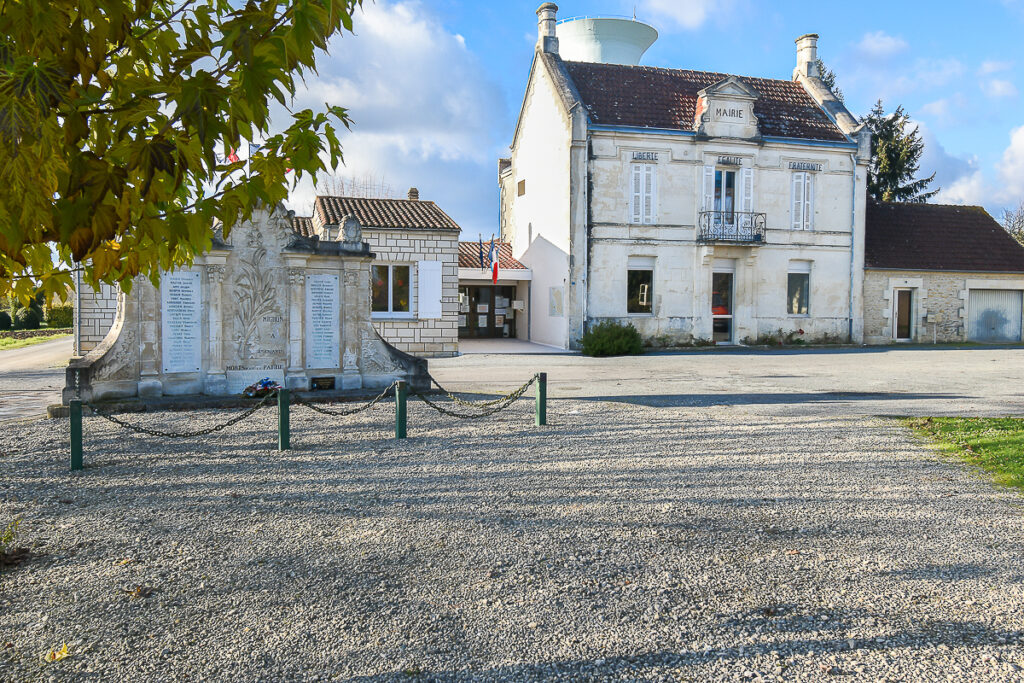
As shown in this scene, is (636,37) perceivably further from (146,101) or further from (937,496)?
(146,101)

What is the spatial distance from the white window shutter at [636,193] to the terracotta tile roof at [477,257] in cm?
512

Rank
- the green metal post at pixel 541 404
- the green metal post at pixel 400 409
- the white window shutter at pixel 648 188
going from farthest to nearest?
the white window shutter at pixel 648 188, the green metal post at pixel 541 404, the green metal post at pixel 400 409

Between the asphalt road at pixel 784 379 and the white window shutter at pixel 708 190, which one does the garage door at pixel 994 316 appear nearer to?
the asphalt road at pixel 784 379

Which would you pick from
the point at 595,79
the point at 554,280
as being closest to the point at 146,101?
the point at 554,280

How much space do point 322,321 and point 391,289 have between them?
912 cm

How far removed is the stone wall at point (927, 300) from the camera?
85.3 feet

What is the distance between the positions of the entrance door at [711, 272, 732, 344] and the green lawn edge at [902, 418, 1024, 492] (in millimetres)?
15317

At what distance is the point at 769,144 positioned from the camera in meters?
24.4

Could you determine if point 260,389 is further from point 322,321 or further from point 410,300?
point 410,300

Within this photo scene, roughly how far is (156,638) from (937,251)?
29.7 m

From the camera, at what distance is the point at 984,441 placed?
7945mm

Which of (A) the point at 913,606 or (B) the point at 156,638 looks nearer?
(B) the point at 156,638

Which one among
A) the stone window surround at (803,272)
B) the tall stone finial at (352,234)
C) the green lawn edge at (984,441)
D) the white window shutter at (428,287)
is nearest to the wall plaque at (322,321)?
the tall stone finial at (352,234)

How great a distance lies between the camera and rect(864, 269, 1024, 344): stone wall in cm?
2600
